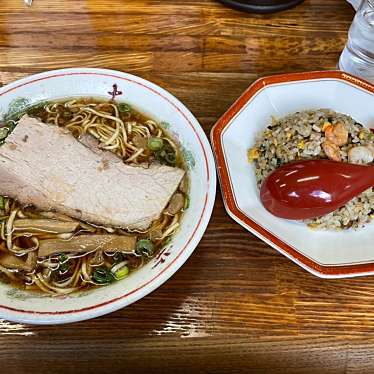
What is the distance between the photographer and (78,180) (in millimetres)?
1500

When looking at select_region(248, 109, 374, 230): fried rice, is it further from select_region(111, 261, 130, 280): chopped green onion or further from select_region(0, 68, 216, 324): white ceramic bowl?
select_region(111, 261, 130, 280): chopped green onion

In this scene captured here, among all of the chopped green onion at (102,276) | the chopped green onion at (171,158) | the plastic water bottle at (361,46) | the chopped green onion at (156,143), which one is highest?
the plastic water bottle at (361,46)

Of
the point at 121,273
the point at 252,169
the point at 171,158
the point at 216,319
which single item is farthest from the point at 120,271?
the point at 252,169

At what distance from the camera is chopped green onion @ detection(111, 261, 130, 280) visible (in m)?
1.35

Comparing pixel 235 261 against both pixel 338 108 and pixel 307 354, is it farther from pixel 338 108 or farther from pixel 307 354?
pixel 338 108

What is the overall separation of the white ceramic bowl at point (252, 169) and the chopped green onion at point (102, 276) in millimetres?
396

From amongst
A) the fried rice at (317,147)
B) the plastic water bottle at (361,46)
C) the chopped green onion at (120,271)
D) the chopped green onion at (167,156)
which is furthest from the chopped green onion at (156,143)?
the plastic water bottle at (361,46)

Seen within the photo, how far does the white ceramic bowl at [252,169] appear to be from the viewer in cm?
138

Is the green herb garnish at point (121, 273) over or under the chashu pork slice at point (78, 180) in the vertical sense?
under

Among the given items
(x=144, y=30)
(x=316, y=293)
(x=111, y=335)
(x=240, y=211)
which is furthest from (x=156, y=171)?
(x=144, y=30)

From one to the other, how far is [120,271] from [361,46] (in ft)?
4.17

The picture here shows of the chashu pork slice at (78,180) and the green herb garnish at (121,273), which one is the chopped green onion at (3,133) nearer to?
the chashu pork slice at (78,180)

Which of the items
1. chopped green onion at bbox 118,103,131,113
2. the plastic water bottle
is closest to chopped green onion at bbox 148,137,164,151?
chopped green onion at bbox 118,103,131,113

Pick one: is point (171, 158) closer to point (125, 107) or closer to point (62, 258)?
point (125, 107)
